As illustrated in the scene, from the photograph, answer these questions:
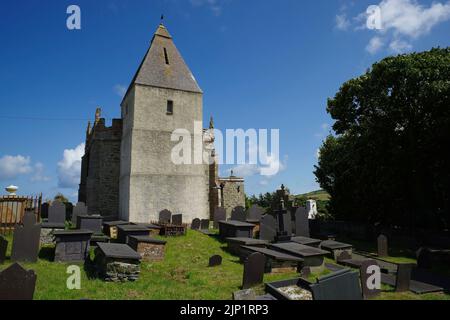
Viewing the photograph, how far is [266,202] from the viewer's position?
141 ft

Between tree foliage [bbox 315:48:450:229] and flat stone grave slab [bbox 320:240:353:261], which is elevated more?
tree foliage [bbox 315:48:450:229]

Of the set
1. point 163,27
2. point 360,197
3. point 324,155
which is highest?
point 163,27

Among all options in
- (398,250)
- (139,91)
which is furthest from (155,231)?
(398,250)

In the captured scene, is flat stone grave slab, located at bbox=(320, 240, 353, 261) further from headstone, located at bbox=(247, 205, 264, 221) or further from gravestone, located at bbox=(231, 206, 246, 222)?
headstone, located at bbox=(247, 205, 264, 221)

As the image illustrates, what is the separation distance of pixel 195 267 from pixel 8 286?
6191 millimetres

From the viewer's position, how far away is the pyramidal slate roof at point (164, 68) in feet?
74.6

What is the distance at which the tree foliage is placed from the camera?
57.3 feet

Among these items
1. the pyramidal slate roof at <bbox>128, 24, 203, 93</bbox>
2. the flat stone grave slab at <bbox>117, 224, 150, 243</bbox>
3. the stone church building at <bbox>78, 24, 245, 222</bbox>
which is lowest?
the flat stone grave slab at <bbox>117, 224, 150, 243</bbox>

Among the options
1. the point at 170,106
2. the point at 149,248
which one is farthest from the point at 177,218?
the point at 170,106

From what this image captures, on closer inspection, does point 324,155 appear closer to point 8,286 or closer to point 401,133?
point 401,133

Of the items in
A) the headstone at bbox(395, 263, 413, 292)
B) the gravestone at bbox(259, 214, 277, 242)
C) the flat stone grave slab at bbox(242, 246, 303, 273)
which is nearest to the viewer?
the headstone at bbox(395, 263, 413, 292)

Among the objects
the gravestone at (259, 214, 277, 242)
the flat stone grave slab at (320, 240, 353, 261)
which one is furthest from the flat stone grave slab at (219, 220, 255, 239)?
the flat stone grave slab at (320, 240, 353, 261)

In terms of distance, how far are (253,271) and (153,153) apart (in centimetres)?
1430

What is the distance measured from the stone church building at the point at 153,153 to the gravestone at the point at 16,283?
14.2 meters
